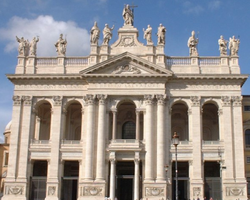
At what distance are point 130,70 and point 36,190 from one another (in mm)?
17394

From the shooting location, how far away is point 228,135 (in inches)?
1834

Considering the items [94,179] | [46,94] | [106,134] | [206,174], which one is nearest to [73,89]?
[46,94]

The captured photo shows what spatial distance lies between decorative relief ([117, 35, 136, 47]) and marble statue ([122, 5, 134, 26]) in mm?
2087

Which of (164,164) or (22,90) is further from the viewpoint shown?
(22,90)

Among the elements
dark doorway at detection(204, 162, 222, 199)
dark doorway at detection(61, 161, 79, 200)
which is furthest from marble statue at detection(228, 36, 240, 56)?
dark doorway at detection(61, 161, 79, 200)

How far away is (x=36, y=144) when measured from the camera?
4781 centimetres

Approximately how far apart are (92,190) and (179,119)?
48.5 feet

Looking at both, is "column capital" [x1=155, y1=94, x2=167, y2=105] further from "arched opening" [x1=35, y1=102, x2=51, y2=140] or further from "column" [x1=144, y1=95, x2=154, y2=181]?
"arched opening" [x1=35, y1=102, x2=51, y2=140]

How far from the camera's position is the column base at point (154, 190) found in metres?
44.3

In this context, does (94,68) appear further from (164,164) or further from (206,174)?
(206,174)

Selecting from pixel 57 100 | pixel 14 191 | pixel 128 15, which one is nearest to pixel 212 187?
pixel 57 100

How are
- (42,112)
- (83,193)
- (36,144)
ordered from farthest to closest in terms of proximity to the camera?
(42,112)
(36,144)
(83,193)

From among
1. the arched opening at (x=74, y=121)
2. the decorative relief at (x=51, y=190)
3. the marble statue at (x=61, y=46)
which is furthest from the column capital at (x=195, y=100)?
the decorative relief at (x=51, y=190)

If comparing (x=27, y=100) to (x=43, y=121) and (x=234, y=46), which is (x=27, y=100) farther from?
(x=234, y=46)
